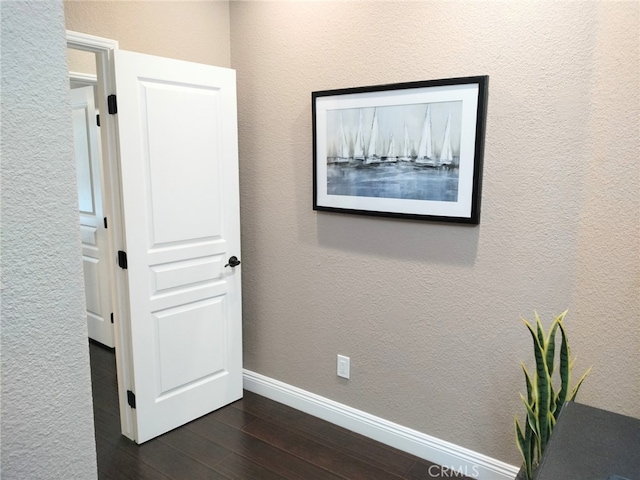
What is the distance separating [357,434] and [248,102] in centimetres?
208

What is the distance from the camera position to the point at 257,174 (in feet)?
9.52

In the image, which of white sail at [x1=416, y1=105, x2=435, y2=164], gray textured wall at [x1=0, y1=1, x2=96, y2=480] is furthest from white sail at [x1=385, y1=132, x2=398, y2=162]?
gray textured wall at [x1=0, y1=1, x2=96, y2=480]

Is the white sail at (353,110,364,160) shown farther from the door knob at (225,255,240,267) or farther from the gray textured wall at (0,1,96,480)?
the gray textured wall at (0,1,96,480)

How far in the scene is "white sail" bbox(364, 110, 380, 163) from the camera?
7.68 ft

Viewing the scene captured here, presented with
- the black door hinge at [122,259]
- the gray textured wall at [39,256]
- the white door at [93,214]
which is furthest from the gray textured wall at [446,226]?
→ the gray textured wall at [39,256]

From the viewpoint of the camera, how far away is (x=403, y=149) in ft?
7.45

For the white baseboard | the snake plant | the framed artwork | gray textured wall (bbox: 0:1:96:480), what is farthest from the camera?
the white baseboard

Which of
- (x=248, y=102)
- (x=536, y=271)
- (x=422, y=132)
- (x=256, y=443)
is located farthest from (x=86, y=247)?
(x=536, y=271)

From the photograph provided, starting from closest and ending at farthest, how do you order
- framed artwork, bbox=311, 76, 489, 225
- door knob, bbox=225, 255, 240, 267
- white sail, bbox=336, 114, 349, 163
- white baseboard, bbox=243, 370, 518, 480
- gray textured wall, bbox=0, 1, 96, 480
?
1. gray textured wall, bbox=0, 1, 96, 480
2. framed artwork, bbox=311, 76, 489, 225
3. white baseboard, bbox=243, 370, 518, 480
4. white sail, bbox=336, 114, 349, 163
5. door knob, bbox=225, 255, 240, 267

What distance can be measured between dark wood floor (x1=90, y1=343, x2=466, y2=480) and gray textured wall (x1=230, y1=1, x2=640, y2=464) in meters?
0.22

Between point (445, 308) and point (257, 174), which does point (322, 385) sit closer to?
point (445, 308)

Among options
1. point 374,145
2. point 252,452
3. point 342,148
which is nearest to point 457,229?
point 374,145

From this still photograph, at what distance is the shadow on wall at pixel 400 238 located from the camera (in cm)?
218

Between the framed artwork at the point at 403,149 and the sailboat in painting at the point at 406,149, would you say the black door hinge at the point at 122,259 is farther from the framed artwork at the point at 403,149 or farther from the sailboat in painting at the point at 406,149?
the sailboat in painting at the point at 406,149
